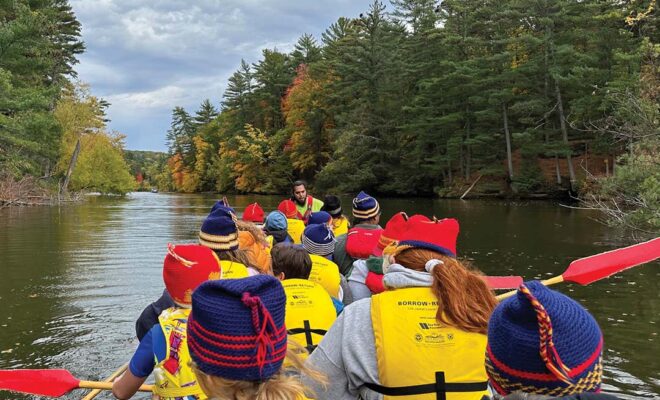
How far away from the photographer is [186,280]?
258cm

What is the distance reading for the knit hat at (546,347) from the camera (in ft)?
4.41

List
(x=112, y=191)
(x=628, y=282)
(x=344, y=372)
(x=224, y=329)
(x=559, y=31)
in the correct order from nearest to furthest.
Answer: (x=224, y=329), (x=344, y=372), (x=628, y=282), (x=559, y=31), (x=112, y=191)

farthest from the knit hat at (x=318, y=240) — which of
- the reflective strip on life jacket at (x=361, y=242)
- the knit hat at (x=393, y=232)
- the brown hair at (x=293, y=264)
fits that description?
the brown hair at (x=293, y=264)

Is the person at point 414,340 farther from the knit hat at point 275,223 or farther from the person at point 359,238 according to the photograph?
the knit hat at point 275,223

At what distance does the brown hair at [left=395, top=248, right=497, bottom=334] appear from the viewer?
7.20 feet

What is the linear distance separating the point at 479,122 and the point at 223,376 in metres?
37.6

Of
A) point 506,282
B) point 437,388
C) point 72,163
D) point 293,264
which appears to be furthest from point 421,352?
point 72,163

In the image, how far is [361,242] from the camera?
5531mm

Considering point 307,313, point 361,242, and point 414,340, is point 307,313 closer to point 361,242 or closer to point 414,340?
point 414,340

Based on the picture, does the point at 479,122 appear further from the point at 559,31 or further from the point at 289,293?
the point at 289,293

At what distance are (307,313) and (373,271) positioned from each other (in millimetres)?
967

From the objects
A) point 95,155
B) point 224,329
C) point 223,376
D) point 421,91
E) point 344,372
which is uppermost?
point 421,91

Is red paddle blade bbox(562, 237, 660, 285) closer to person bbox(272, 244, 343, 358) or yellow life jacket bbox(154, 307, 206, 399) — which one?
person bbox(272, 244, 343, 358)

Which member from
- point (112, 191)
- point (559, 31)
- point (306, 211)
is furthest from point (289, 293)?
point (112, 191)
